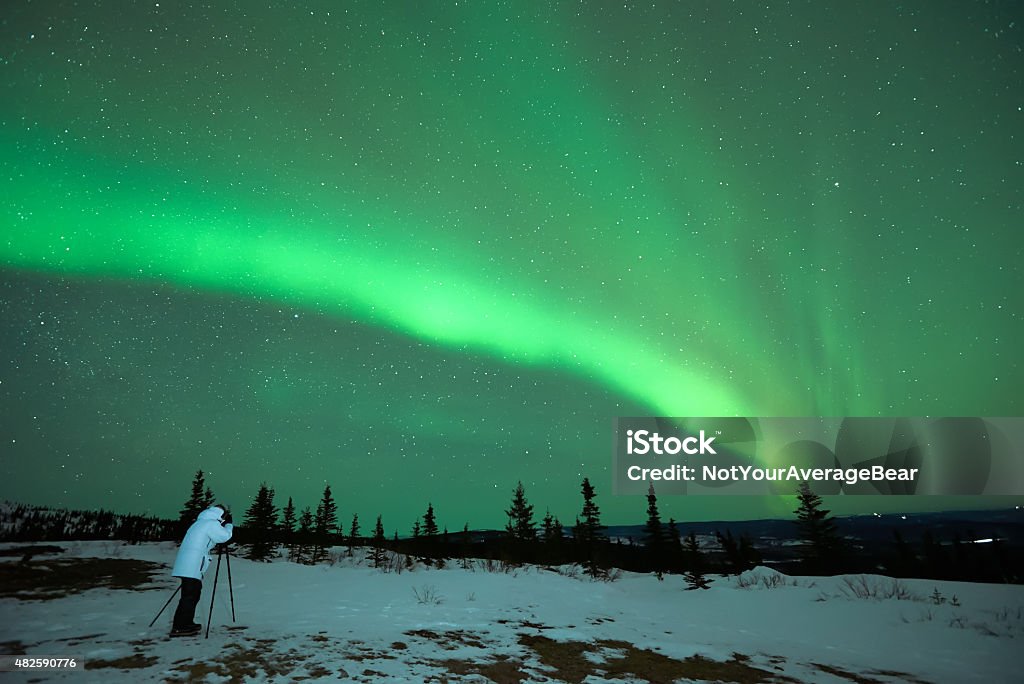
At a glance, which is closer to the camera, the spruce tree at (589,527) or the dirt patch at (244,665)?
the dirt patch at (244,665)

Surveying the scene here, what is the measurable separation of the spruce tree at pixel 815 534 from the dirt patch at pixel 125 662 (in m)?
81.7

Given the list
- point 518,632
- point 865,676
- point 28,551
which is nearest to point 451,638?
point 518,632

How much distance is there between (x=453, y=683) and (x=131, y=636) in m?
5.04

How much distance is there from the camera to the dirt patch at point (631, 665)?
22.7ft

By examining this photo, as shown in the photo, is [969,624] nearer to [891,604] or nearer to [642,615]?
[891,604]

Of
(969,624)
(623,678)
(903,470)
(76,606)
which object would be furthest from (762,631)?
(903,470)

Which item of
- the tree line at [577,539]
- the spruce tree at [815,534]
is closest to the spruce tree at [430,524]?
the tree line at [577,539]

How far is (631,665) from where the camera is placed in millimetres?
7422

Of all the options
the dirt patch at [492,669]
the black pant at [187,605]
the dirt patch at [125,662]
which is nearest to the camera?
the dirt patch at [125,662]

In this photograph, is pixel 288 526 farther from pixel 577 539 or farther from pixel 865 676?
pixel 865 676

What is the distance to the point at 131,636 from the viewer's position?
24.4ft

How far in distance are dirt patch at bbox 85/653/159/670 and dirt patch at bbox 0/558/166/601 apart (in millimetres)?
5587

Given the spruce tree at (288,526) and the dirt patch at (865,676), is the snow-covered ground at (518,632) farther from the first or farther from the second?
the spruce tree at (288,526)

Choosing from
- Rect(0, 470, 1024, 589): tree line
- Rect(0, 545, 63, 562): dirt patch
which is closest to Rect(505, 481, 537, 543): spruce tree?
Rect(0, 470, 1024, 589): tree line
